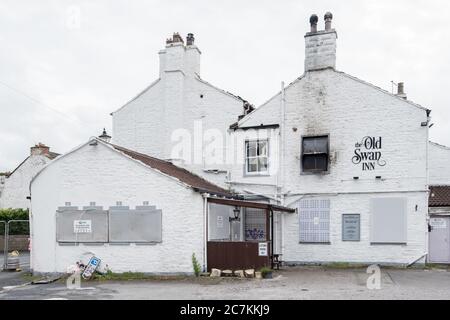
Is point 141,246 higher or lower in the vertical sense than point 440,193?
lower

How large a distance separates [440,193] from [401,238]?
12.6 ft

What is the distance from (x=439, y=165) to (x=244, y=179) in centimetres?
998

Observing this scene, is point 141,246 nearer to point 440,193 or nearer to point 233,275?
point 233,275

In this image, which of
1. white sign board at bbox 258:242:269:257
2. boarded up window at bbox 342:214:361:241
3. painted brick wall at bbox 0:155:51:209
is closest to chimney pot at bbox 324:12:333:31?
boarded up window at bbox 342:214:361:241

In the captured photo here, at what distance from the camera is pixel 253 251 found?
644 inches

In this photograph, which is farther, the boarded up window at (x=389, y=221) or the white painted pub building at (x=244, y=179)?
the boarded up window at (x=389, y=221)

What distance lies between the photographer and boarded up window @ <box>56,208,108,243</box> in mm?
17125

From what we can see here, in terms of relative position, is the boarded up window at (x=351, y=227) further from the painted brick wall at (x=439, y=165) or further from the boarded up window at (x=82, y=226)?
the boarded up window at (x=82, y=226)

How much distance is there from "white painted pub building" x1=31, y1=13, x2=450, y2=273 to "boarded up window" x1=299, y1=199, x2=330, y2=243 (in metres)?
0.05

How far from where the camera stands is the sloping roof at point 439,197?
20094mm

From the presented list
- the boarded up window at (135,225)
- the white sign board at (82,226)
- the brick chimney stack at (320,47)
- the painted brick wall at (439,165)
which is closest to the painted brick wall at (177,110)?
the brick chimney stack at (320,47)

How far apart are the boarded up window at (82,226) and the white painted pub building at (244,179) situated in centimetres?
4

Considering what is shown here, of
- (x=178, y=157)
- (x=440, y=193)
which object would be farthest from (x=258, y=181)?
(x=440, y=193)

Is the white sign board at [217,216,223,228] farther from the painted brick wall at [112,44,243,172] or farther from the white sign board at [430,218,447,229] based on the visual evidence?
the white sign board at [430,218,447,229]
